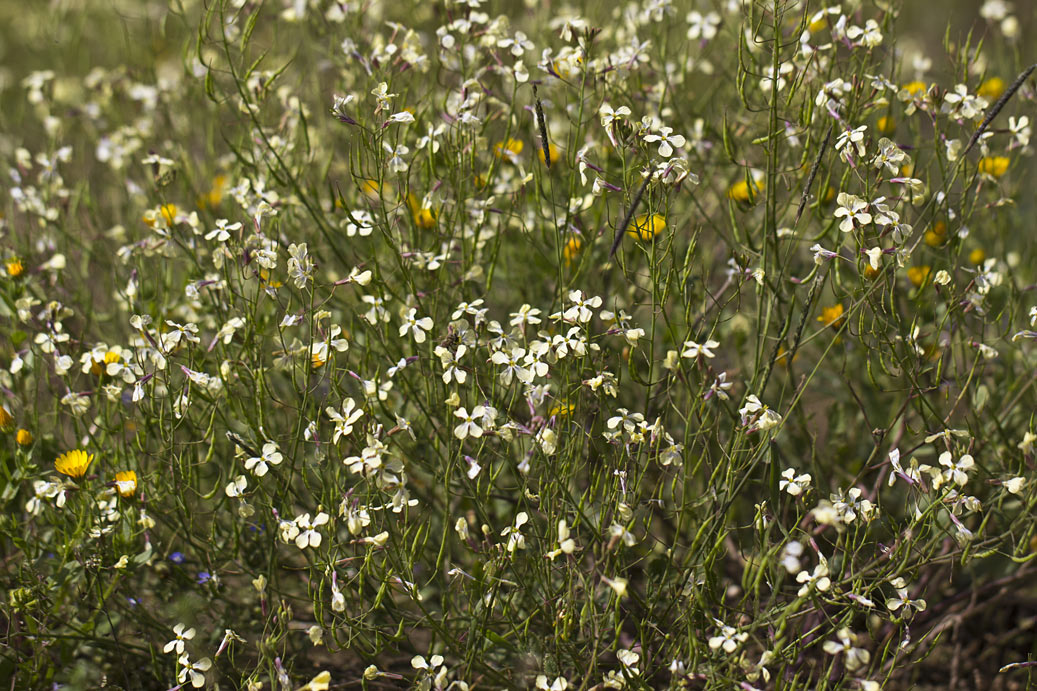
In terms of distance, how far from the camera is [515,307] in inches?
102

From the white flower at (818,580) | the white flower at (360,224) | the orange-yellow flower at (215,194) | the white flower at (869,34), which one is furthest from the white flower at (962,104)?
the orange-yellow flower at (215,194)

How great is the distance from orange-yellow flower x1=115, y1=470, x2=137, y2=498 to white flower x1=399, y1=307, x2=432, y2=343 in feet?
1.98

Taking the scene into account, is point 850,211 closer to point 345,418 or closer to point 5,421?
point 345,418

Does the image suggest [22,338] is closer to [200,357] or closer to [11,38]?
[200,357]

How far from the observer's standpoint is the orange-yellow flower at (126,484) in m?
1.74

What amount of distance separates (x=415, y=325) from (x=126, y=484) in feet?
2.11

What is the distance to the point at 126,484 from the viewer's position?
1.74 meters

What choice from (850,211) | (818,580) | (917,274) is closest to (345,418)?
(818,580)

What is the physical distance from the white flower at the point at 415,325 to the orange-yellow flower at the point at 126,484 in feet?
1.98

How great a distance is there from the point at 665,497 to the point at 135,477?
1381mm

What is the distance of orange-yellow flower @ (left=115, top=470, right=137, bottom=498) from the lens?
1.74 meters

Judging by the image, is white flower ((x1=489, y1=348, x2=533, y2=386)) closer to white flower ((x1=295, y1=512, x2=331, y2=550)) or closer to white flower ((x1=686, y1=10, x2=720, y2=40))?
white flower ((x1=295, y1=512, x2=331, y2=550))

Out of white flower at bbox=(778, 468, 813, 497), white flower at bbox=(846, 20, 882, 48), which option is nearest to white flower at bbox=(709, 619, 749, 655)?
white flower at bbox=(778, 468, 813, 497)

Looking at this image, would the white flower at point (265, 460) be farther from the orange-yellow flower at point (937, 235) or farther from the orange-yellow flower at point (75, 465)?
the orange-yellow flower at point (937, 235)
